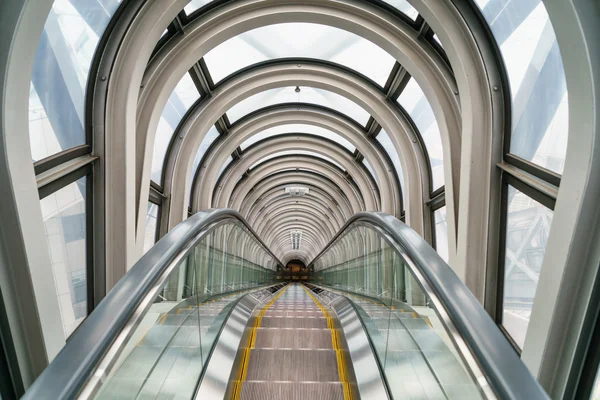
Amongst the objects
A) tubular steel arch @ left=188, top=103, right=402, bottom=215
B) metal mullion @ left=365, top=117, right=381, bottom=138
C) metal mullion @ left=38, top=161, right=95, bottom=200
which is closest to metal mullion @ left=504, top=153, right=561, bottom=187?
metal mullion @ left=38, top=161, right=95, bottom=200

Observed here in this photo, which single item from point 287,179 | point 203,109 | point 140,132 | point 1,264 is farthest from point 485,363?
point 287,179

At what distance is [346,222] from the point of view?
7.18m

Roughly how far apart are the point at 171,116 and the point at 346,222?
536 centimetres

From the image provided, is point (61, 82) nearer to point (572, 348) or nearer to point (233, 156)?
point (572, 348)

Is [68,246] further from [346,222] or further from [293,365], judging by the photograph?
[346,222]

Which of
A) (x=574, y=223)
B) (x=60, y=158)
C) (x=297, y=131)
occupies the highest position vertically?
(x=297, y=131)

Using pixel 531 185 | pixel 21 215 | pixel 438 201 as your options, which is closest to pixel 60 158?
pixel 21 215

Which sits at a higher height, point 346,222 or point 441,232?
point 441,232

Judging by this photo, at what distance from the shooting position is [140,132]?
7770 millimetres

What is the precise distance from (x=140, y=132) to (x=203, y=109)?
331 centimetres

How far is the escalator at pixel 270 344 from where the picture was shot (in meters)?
1.57

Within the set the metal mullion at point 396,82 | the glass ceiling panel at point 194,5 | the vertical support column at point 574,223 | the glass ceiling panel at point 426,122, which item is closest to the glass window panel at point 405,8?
the metal mullion at point 396,82

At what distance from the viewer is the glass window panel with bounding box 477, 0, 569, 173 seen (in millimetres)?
4812

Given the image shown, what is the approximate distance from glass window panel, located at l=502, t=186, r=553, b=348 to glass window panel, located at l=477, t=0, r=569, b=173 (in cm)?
62
